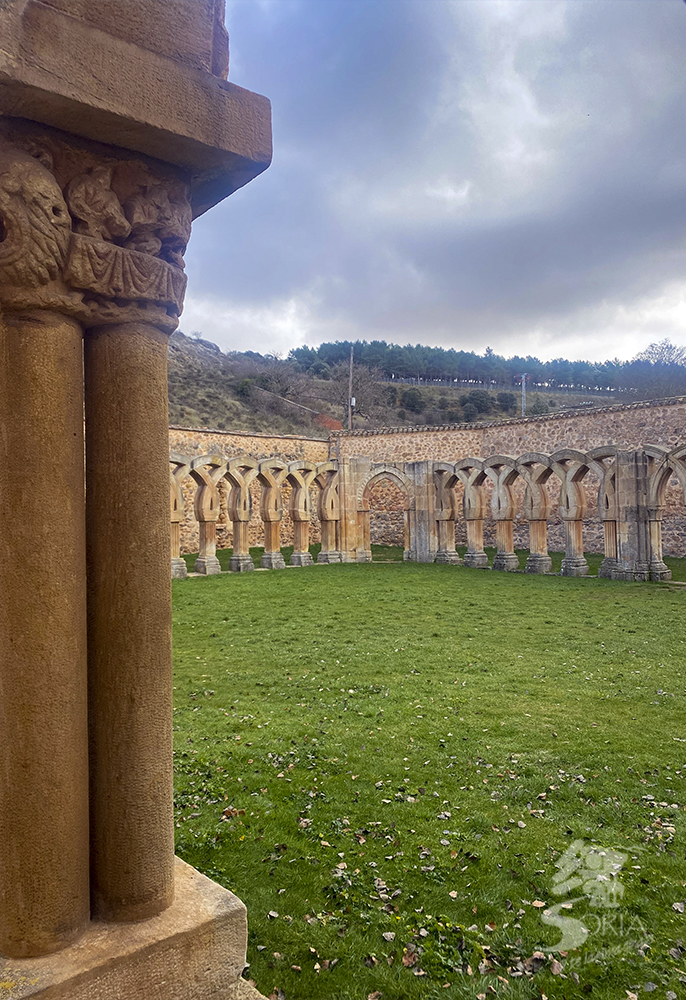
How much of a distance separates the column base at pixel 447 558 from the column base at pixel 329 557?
3.11 meters

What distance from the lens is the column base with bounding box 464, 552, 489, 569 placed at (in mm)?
19000

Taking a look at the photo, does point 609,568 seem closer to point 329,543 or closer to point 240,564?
point 329,543

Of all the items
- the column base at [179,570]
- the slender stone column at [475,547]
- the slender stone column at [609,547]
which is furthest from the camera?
the slender stone column at [475,547]

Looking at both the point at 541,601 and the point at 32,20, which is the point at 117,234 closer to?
the point at 32,20

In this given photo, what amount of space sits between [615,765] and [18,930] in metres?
3.91

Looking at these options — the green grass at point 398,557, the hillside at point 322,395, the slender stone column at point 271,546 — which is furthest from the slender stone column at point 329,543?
the hillside at point 322,395

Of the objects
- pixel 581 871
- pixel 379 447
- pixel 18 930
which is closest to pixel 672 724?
pixel 581 871

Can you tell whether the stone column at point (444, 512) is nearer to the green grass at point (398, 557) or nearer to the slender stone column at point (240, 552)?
the green grass at point (398, 557)

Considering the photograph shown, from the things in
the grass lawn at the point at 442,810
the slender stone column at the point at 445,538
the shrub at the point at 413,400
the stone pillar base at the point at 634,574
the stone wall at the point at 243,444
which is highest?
the shrub at the point at 413,400

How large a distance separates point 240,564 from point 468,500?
6.90 meters

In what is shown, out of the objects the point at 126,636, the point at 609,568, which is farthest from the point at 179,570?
the point at 126,636

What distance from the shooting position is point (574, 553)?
17.0m

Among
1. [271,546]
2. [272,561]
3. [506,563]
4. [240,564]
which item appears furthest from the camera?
[271,546]

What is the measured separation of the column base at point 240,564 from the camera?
60.1ft
